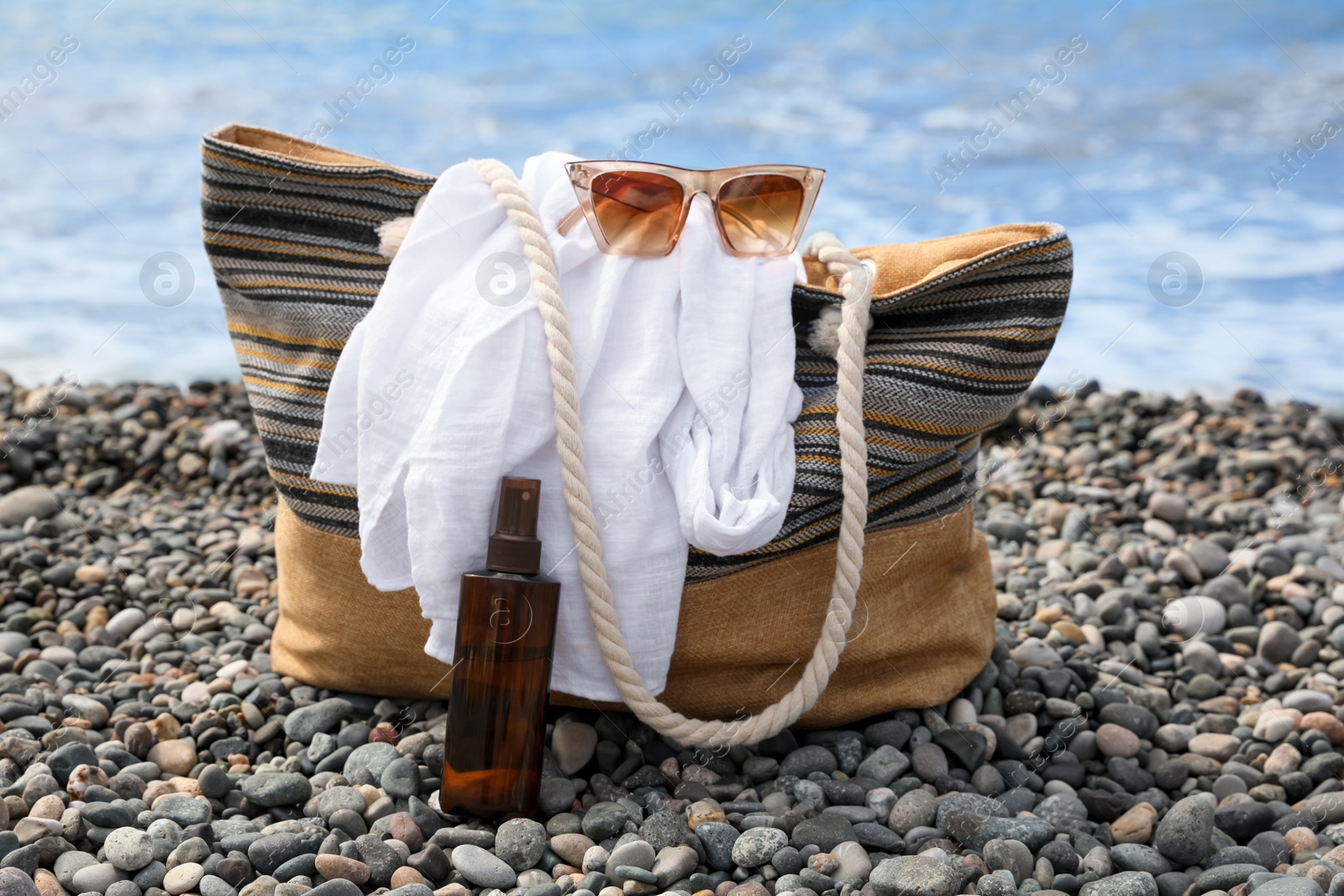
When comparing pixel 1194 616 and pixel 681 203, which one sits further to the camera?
pixel 1194 616

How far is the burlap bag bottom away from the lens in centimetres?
232

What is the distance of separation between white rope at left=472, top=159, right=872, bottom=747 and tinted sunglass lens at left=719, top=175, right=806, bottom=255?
18 cm

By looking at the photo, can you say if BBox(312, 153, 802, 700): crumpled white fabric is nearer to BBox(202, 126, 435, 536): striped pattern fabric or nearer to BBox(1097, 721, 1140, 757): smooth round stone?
BBox(202, 126, 435, 536): striped pattern fabric

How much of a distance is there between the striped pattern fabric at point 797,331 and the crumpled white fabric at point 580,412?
11 centimetres

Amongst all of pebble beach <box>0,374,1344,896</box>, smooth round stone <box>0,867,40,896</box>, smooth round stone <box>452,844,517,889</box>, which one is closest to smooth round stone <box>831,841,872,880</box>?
pebble beach <box>0,374,1344,896</box>

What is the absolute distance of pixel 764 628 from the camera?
2.33 m

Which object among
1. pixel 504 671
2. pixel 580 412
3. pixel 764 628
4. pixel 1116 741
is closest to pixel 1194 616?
pixel 1116 741

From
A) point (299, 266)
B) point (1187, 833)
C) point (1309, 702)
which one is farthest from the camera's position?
point (1309, 702)

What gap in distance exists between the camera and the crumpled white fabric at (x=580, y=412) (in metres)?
2.13

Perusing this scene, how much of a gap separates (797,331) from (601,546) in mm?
637

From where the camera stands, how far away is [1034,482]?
184 inches

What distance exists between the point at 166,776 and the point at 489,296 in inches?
46.7

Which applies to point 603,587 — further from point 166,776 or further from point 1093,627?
point 1093,627

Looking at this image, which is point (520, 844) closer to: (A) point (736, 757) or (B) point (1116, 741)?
(A) point (736, 757)
